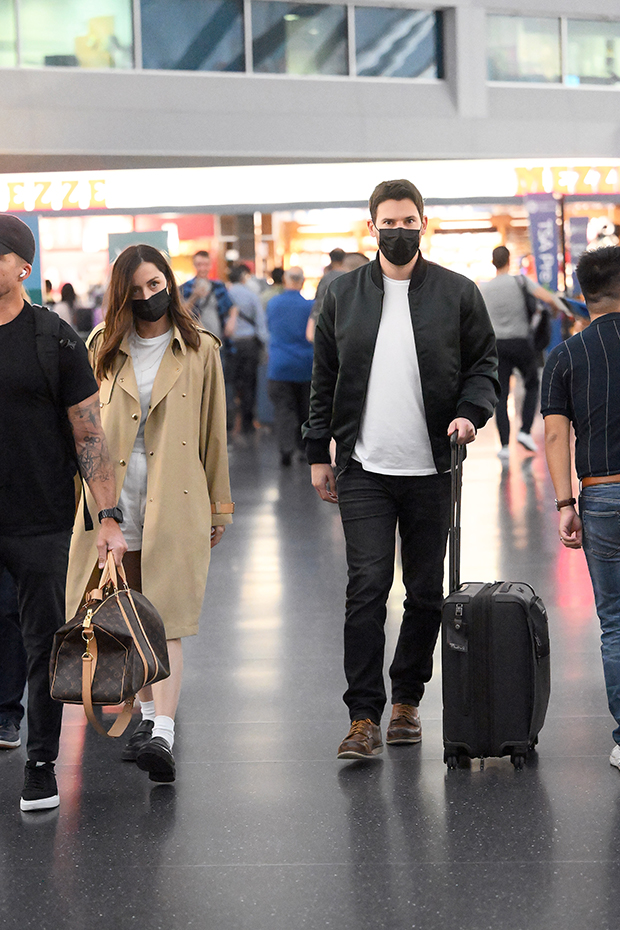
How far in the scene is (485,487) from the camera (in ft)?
34.4

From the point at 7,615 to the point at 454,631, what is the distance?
5.54ft

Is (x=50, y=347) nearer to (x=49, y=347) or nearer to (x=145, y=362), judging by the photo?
(x=49, y=347)

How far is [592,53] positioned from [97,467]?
983 inches

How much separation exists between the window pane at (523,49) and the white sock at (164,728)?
76.3 ft

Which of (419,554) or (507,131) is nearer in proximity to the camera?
(419,554)

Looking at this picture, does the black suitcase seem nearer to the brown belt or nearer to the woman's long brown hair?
the brown belt

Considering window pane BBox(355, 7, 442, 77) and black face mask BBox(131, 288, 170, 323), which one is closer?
black face mask BBox(131, 288, 170, 323)

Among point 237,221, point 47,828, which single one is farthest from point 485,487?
point 237,221

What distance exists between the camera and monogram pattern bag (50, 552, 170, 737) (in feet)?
12.2

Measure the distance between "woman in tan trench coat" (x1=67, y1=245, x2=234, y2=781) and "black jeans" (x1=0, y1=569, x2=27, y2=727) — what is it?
307 mm

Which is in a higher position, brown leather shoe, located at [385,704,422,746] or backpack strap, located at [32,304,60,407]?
backpack strap, located at [32,304,60,407]

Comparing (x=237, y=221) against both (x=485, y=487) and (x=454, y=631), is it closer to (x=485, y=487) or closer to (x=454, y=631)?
(x=485, y=487)

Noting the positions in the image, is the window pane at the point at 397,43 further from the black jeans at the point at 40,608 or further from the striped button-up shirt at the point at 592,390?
the black jeans at the point at 40,608

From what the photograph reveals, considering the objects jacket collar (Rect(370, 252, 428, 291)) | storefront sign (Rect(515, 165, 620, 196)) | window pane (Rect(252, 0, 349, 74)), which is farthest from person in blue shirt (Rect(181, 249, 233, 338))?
window pane (Rect(252, 0, 349, 74))
